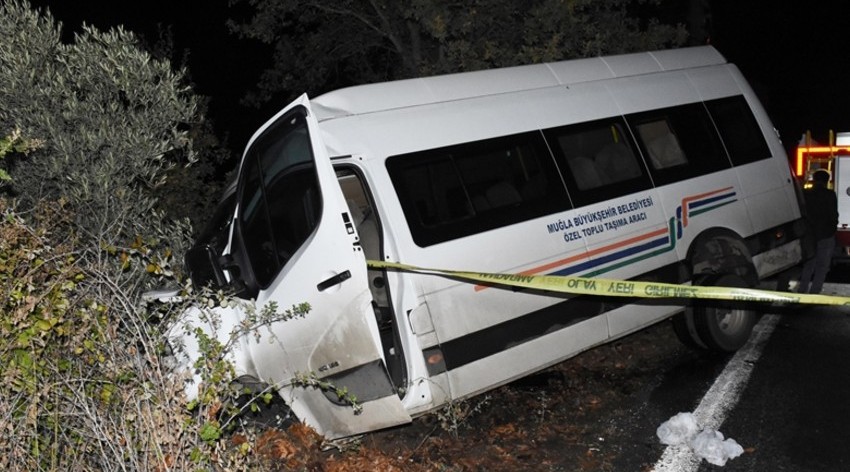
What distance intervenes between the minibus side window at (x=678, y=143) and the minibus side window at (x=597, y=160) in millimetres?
174

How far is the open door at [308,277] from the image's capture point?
493cm

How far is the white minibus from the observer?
5191 mm

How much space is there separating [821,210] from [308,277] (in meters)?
6.17

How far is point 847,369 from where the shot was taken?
6.69 m

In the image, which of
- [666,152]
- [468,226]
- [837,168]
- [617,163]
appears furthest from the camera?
[837,168]

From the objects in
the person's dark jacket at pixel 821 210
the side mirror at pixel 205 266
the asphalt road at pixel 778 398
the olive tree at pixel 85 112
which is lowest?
the asphalt road at pixel 778 398

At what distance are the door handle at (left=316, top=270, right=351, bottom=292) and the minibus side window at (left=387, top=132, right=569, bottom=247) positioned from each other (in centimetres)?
66

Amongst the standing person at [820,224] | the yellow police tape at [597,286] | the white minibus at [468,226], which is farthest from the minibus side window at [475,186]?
the standing person at [820,224]

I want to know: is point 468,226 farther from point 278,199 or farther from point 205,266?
point 205,266

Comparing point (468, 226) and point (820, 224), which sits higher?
point (468, 226)

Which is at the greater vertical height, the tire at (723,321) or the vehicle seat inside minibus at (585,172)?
the vehicle seat inside minibus at (585,172)

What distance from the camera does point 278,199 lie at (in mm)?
5391

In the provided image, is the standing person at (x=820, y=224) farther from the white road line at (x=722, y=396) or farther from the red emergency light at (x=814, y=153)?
the red emergency light at (x=814, y=153)

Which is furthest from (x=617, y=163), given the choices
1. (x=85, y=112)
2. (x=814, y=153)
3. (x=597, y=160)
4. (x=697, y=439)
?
(x=814, y=153)
